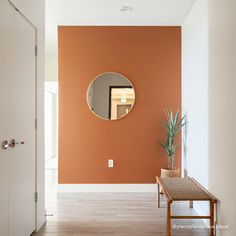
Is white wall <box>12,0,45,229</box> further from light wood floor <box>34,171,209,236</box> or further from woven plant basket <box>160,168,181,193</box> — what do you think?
woven plant basket <box>160,168,181,193</box>

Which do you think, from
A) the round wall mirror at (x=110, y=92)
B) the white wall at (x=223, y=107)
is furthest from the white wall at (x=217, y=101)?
the round wall mirror at (x=110, y=92)

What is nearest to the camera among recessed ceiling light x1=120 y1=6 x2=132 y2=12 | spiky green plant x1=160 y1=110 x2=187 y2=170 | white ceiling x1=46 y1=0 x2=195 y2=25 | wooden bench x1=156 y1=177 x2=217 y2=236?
wooden bench x1=156 y1=177 x2=217 y2=236

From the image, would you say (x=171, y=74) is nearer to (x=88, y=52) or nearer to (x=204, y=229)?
(x=88, y=52)

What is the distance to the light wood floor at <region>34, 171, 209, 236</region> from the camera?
319 cm

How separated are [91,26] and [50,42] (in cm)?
148

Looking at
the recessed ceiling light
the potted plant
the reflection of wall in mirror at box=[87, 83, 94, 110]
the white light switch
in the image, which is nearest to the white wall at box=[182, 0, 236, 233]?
the potted plant

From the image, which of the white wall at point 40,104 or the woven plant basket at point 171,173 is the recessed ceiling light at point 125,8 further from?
the woven plant basket at point 171,173

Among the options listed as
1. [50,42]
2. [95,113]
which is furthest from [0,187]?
[50,42]

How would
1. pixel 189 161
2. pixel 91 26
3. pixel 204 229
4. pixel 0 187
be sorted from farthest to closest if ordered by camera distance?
pixel 91 26, pixel 189 161, pixel 204 229, pixel 0 187

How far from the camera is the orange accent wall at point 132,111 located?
191 inches

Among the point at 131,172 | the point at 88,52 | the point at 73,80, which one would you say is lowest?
Result: the point at 131,172

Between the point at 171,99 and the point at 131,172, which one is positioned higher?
the point at 171,99

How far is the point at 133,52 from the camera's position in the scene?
4.87 m

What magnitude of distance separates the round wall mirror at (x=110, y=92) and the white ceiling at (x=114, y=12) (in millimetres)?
858
